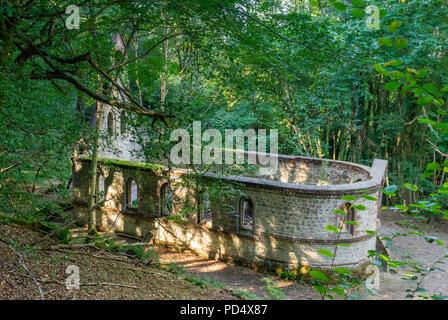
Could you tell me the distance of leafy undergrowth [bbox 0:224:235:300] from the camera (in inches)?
184

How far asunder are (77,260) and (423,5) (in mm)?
14927

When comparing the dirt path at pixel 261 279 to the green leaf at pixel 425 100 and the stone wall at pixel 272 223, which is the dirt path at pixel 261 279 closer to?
the stone wall at pixel 272 223

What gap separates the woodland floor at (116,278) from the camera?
15.6 ft

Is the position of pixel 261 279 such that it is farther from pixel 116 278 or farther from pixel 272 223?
pixel 116 278

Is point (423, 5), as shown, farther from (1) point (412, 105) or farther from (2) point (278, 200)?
(2) point (278, 200)

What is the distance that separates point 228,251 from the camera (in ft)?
35.3

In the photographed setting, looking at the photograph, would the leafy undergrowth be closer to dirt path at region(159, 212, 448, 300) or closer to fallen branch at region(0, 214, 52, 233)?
fallen branch at region(0, 214, 52, 233)

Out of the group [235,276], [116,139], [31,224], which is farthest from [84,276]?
[116,139]

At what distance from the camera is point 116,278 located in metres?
5.96

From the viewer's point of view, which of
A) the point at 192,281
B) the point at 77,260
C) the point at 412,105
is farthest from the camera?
the point at 412,105

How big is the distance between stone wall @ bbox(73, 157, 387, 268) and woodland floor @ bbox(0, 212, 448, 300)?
69 cm

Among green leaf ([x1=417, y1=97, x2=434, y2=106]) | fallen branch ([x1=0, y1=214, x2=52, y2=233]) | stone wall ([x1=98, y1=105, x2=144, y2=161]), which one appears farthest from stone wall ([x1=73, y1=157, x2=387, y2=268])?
green leaf ([x1=417, y1=97, x2=434, y2=106])

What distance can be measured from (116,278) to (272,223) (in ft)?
17.5
